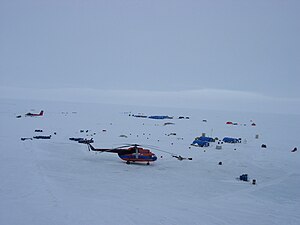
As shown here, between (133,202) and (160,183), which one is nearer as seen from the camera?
(133,202)

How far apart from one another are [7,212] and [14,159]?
11210 mm

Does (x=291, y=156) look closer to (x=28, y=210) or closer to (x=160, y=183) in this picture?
(x=160, y=183)

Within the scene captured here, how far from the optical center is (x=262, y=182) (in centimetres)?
2131

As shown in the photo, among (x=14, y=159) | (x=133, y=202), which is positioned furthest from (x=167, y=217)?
(x=14, y=159)

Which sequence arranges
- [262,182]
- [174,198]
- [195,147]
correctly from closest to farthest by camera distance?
1. [174,198]
2. [262,182]
3. [195,147]

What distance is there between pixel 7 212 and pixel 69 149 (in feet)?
55.4

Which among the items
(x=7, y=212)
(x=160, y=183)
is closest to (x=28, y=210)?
(x=7, y=212)

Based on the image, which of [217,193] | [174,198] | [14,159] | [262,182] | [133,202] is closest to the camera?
[133,202]

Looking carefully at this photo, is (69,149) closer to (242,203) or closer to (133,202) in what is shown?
(133,202)

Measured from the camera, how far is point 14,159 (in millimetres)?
24109

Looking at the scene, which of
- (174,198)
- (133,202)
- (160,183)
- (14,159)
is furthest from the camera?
(14,159)

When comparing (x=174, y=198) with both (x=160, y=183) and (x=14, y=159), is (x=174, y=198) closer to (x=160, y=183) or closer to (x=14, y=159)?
(x=160, y=183)

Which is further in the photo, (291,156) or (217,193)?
(291,156)

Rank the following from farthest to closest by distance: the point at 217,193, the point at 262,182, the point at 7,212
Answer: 1. the point at 262,182
2. the point at 217,193
3. the point at 7,212
